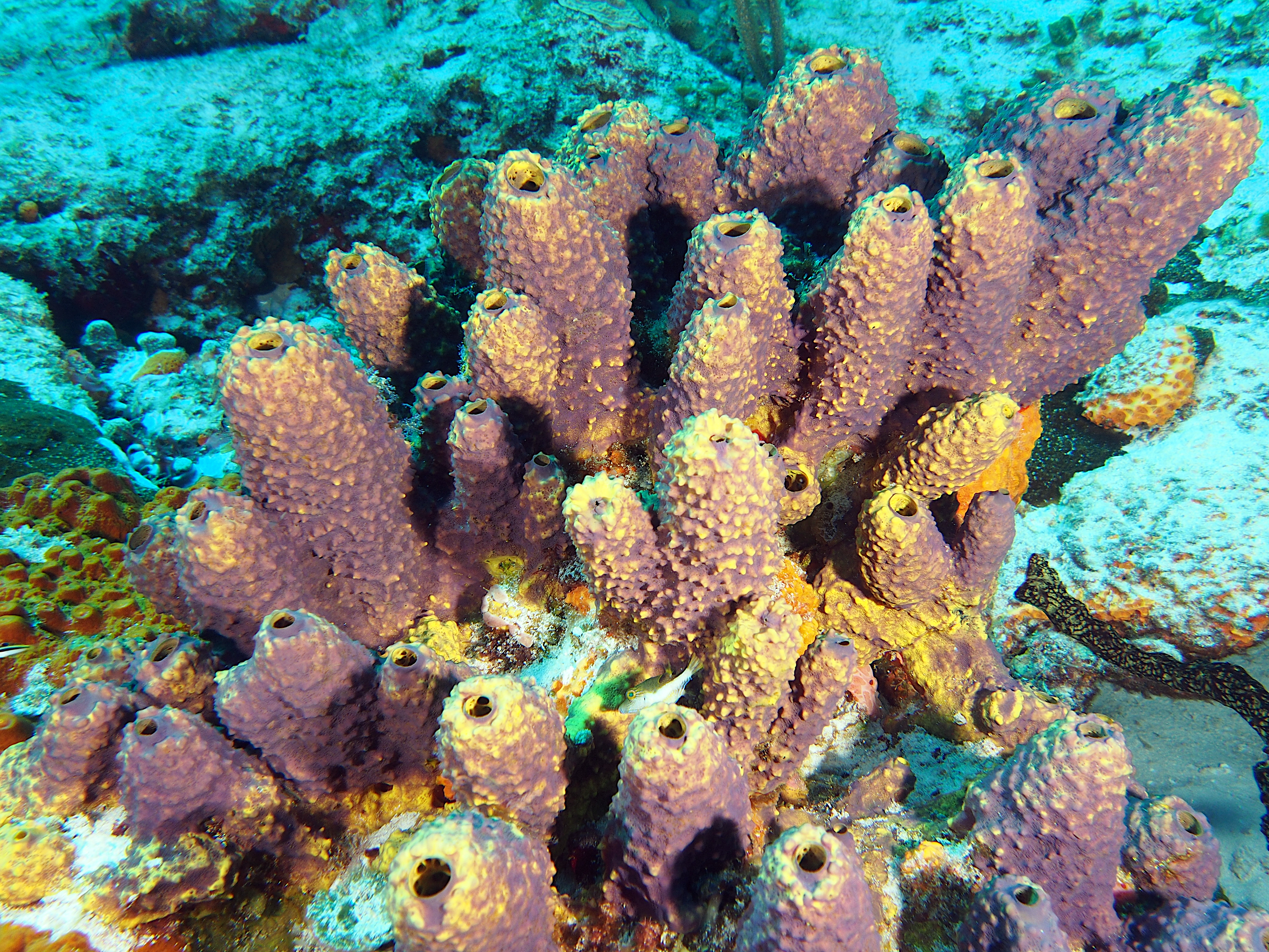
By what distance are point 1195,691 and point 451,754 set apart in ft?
10.7

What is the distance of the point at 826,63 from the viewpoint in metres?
3.02

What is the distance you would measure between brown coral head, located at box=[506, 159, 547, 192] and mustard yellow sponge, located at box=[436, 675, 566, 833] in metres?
1.66

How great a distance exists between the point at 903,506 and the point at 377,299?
226 centimetres

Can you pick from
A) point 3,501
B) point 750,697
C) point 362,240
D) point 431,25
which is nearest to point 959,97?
point 431,25

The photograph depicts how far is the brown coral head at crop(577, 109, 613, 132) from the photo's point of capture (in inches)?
126

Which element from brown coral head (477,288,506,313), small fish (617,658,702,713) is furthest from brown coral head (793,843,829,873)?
brown coral head (477,288,506,313)

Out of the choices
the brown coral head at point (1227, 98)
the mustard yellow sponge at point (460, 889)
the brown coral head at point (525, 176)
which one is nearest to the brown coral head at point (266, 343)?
the brown coral head at point (525, 176)

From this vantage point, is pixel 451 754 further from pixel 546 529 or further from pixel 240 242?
pixel 240 242

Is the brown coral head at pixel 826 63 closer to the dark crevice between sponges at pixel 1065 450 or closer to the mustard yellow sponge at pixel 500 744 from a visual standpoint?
the dark crevice between sponges at pixel 1065 450

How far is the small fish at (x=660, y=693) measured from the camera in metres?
2.05

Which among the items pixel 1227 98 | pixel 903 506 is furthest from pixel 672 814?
pixel 1227 98

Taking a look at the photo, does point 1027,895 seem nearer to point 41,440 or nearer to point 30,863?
point 30,863

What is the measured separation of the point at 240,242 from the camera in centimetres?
584

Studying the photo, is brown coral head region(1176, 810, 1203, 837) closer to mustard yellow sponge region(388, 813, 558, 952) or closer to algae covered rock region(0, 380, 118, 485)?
mustard yellow sponge region(388, 813, 558, 952)
